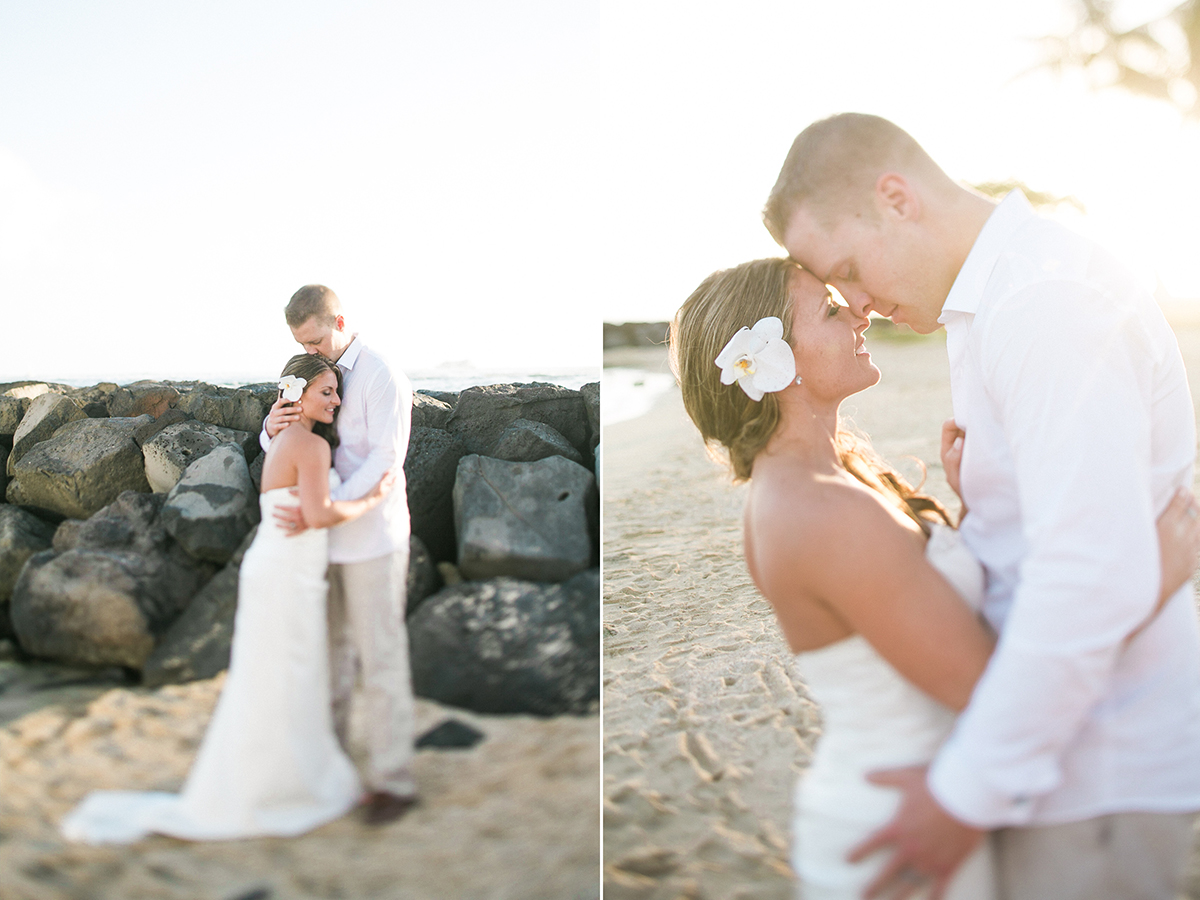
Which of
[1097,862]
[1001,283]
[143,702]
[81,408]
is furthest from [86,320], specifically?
[1097,862]

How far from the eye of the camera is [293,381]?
2.30 metres

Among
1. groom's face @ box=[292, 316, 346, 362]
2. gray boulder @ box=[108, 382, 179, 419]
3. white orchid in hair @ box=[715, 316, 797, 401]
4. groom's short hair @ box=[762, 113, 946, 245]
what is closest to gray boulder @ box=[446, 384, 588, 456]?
groom's face @ box=[292, 316, 346, 362]

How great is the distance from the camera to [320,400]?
90.4 inches

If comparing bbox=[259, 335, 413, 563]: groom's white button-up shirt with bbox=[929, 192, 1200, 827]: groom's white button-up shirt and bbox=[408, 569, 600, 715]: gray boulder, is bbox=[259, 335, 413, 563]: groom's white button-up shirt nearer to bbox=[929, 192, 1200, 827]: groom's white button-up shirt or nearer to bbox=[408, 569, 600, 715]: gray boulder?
bbox=[408, 569, 600, 715]: gray boulder

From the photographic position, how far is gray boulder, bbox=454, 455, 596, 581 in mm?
2504

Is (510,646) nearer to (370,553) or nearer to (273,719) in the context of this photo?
(370,553)

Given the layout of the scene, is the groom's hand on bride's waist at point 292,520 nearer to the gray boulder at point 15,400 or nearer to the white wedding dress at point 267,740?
the white wedding dress at point 267,740

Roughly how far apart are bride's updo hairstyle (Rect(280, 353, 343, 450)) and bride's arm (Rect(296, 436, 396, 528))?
2 cm

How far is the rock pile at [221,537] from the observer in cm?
221

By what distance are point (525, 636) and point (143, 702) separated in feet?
3.46

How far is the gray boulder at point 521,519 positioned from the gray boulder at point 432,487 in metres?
0.03

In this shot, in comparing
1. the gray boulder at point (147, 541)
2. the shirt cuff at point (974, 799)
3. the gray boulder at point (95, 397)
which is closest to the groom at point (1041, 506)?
the shirt cuff at point (974, 799)

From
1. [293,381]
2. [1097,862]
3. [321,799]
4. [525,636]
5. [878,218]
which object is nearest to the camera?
[1097,862]

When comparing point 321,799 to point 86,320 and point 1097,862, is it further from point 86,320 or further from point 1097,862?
point 1097,862
